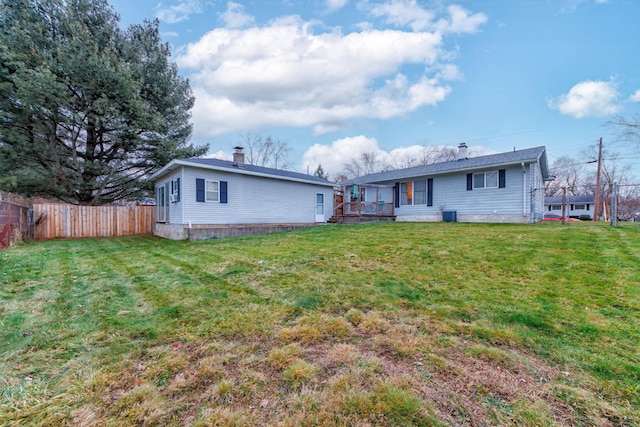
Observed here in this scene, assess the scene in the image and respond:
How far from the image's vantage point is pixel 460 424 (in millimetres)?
1557

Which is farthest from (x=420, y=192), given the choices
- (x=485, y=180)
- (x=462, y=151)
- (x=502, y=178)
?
(x=502, y=178)

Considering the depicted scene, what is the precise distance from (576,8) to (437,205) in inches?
330

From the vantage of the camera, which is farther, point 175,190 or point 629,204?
point 629,204

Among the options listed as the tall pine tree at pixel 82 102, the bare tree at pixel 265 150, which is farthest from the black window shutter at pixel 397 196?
the bare tree at pixel 265 150

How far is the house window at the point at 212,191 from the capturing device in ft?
37.1

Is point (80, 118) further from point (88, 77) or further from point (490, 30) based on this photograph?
point (490, 30)

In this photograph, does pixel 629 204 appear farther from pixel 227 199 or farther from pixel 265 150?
pixel 227 199

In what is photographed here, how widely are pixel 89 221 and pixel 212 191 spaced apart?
6399mm

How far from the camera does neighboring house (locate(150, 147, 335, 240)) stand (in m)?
10.8

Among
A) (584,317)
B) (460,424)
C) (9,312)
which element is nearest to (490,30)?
(584,317)

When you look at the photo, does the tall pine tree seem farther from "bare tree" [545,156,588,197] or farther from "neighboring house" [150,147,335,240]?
"bare tree" [545,156,588,197]

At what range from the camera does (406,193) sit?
15.4 m

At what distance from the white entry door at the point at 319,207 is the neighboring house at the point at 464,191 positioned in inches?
49.1

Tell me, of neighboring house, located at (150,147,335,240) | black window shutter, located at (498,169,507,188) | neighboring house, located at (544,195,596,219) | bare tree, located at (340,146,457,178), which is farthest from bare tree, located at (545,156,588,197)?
neighboring house, located at (150,147,335,240)
